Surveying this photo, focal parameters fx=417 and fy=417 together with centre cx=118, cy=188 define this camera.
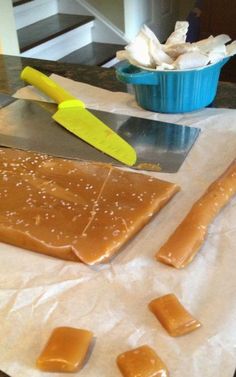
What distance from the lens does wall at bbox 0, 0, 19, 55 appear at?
6.38ft

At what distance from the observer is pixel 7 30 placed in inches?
78.2

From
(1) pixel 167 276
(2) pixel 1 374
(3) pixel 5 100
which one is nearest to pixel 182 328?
(1) pixel 167 276

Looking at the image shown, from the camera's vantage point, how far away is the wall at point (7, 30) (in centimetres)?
195

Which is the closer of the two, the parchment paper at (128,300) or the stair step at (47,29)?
the parchment paper at (128,300)

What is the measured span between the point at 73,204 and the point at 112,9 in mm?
2798

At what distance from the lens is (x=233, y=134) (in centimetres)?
93

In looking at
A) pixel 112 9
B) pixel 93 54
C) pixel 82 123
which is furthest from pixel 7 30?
pixel 112 9

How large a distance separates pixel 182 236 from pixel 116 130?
15.8 inches

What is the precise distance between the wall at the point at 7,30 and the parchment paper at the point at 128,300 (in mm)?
1526

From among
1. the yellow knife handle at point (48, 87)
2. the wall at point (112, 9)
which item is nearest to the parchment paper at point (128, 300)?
the yellow knife handle at point (48, 87)

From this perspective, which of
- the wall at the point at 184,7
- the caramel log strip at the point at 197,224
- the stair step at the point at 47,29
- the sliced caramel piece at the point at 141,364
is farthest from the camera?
the wall at the point at 184,7

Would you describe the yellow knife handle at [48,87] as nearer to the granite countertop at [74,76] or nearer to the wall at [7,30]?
the granite countertop at [74,76]

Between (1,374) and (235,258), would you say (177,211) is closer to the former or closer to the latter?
(235,258)

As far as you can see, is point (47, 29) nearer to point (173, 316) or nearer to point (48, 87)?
point (48, 87)
